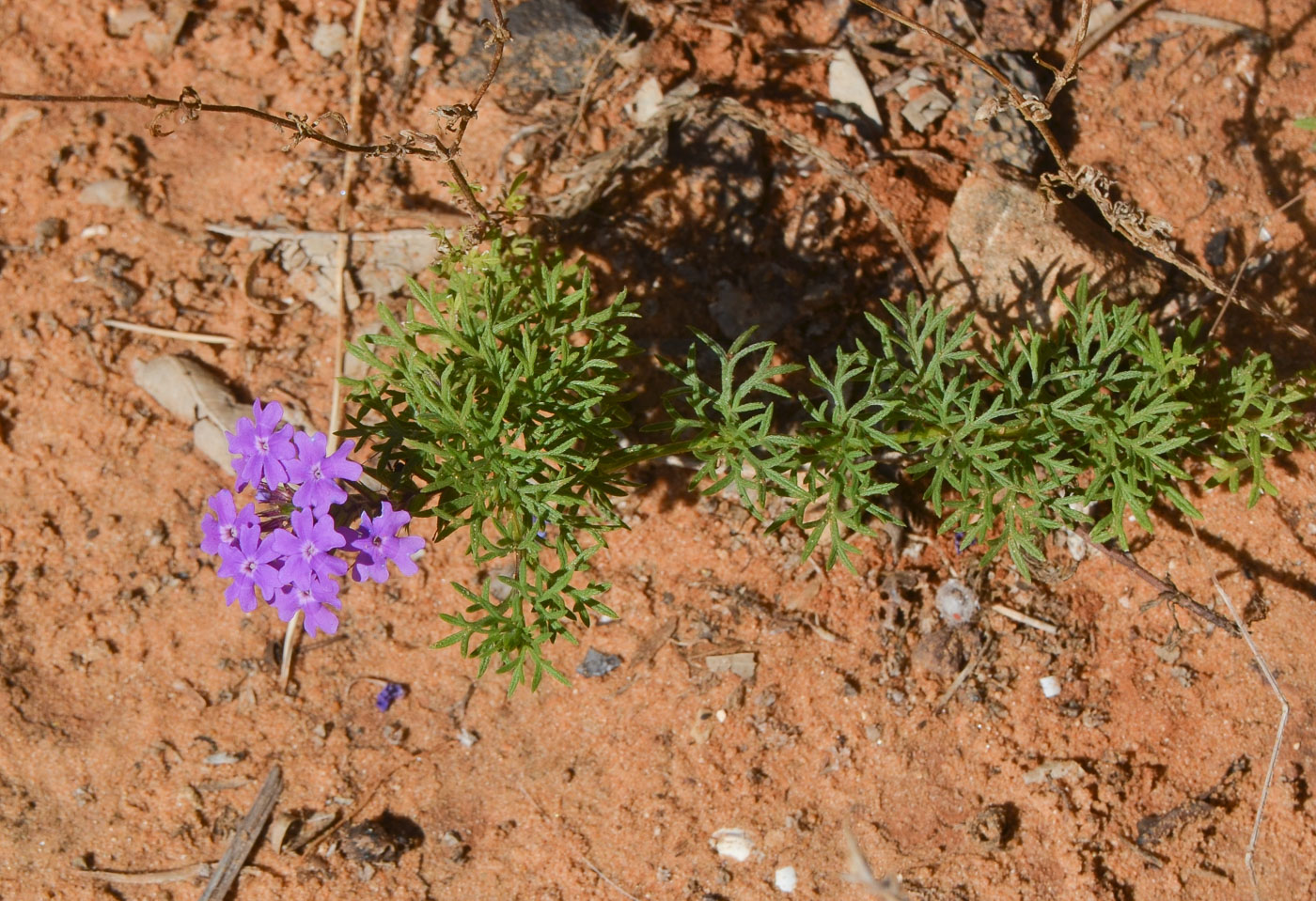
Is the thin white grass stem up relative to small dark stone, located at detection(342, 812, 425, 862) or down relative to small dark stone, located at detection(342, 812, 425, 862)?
up

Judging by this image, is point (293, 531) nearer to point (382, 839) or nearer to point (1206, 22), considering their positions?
point (382, 839)

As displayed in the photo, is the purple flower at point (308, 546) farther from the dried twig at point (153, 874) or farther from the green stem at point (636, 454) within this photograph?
the dried twig at point (153, 874)

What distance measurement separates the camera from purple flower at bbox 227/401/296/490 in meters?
3.05

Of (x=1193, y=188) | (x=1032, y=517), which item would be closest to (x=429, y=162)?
(x=1032, y=517)

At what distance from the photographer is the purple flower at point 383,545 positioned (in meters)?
3.07

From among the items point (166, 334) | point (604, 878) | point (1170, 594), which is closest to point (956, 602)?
point (1170, 594)

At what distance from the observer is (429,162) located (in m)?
5.02

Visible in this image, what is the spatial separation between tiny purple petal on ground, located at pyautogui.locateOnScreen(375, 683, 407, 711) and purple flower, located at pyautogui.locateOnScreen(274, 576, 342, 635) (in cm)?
146

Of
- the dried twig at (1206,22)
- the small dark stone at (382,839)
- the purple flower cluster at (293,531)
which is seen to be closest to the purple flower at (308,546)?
the purple flower cluster at (293,531)

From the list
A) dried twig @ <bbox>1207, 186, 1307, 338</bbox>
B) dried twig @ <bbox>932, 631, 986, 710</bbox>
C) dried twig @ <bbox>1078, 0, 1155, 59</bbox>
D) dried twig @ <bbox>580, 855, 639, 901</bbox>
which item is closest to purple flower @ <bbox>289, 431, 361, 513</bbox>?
dried twig @ <bbox>580, 855, 639, 901</bbox>

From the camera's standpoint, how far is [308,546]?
9.81ft

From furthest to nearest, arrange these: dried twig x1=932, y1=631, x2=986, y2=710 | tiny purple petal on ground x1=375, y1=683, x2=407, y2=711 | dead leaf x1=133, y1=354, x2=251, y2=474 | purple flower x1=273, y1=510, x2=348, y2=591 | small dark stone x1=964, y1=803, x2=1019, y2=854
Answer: dead leaf x1=133, y1=354, x2=251, y2=474
tiny purple petal on ground x1=375, y1=683, x2=407, y2=711
dried twig x1=932, y1=631, x2=986, y2=710
small dark stone x1=964, y1=803, x2=1019, y2=854
purple flower x1=273, y1=510, x2=348, y2=591

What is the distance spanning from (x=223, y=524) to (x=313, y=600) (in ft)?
1.28

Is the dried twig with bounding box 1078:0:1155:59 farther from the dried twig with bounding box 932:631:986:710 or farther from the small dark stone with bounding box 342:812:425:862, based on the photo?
the small dark stone with bounding box 342:812:425:862
